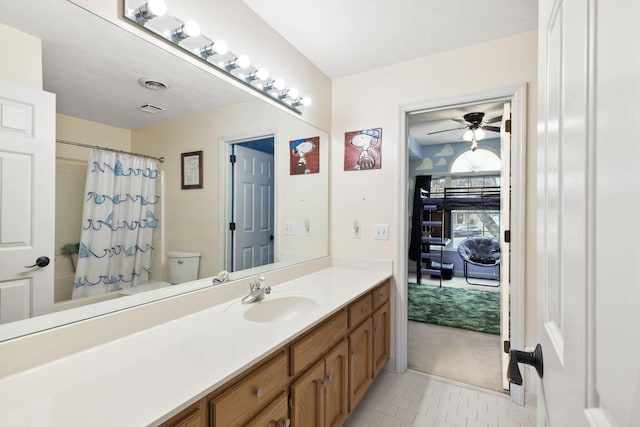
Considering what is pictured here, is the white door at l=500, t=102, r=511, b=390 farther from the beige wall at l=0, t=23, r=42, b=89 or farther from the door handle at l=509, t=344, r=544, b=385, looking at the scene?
the beige wall at l=0, t=23, r=42, b=89

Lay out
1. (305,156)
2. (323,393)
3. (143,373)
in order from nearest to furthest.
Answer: (143,373), (323,393), (305,156)

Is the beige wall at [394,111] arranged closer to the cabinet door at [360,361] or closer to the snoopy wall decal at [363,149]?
the snoopy wall decal at [363,149]

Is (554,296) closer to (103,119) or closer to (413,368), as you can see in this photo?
(103,119)

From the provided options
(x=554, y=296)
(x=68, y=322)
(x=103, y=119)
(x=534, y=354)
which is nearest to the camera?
(x=554, y=296)

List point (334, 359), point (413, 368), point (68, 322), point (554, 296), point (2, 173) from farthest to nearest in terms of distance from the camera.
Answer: point (413, 368) < point (334, 359) < point (68, 322) < point (2, 173) < point (554, 296)

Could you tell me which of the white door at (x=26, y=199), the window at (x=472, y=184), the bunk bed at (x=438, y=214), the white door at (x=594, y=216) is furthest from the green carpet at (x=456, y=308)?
the white door at (x=26, y=199)

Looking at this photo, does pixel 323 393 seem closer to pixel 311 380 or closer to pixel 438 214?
pixel 311 380

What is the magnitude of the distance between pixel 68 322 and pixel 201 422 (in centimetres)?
56

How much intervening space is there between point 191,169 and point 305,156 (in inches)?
40.3

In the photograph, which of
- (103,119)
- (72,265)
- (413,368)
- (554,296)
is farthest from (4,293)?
(413,368)

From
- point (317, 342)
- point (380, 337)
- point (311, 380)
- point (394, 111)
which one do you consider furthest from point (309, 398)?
point (394, 111)

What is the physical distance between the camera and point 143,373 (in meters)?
0.85

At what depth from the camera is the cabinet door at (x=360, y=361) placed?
5.48 feet

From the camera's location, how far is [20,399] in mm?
743
